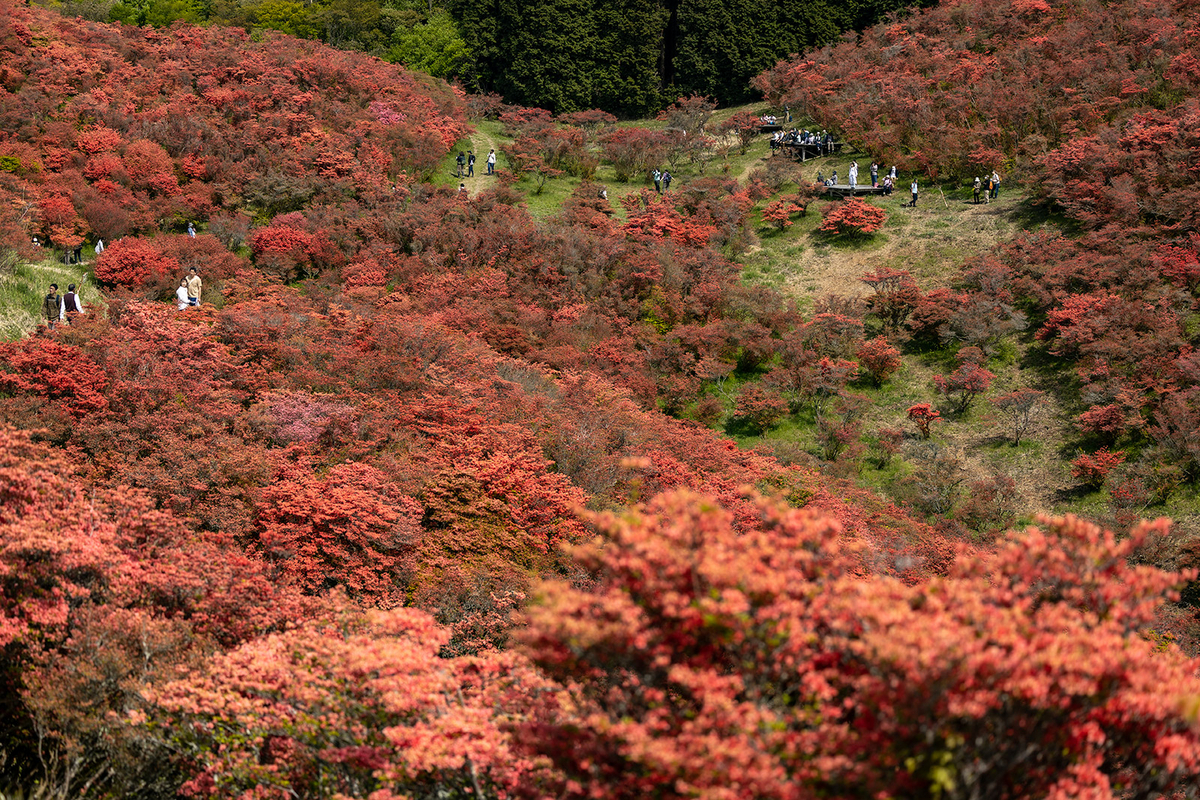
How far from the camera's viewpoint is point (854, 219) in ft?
127

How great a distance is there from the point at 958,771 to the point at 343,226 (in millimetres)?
31045

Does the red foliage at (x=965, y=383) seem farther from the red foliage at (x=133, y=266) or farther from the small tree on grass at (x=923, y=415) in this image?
the red foliage at (x=133, y=266)

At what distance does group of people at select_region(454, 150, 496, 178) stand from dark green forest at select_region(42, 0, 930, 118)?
13.9m

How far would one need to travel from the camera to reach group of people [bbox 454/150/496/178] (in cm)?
4319

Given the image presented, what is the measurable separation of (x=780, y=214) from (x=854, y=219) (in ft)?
12.0

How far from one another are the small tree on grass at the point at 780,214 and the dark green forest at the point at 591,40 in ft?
64.9

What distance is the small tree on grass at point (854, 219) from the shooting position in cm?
3866

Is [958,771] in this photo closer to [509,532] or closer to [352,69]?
[509,532]

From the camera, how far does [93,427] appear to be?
18297 mm

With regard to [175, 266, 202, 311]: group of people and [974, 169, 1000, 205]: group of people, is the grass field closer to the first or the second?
[175, 266, 202, 311]: group of people

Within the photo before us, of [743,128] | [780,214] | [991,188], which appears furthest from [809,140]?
[991,188]

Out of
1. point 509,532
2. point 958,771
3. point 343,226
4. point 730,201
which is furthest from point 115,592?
point 730,201

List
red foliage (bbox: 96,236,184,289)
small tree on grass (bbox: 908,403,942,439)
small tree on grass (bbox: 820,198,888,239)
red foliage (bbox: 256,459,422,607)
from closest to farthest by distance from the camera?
red foliage (bbox: 256,459,422,607) → red foliage (bbox: 96,236,184,289) → small tree on grass (bbox: 908,403,942,439) → small tree on grass (bbox: 820,198,888,239)

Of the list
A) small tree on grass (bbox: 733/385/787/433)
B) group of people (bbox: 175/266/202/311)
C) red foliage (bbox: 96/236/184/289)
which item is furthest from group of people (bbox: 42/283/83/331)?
small tree on grass (bbox: 733/385/787/433)
